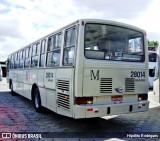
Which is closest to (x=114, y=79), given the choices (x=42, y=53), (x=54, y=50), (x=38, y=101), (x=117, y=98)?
(x=117, y=98)

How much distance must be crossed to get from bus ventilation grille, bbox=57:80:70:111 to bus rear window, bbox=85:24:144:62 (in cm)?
101

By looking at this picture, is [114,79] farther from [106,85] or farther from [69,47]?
[69,47]

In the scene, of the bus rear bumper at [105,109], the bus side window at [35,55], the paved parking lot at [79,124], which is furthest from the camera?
the bus side window at [35,55]

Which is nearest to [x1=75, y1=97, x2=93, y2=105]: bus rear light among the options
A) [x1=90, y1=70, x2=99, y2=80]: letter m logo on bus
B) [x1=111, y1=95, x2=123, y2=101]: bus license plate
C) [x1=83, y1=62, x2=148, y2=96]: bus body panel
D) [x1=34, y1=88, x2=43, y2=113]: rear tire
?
[x1=83, y1=62, x2=148, y2=96]: bus body panel

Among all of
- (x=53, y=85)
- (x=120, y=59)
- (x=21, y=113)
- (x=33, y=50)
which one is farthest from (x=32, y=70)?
(x=120, y=59)

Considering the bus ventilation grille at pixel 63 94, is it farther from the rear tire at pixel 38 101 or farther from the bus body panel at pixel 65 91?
the rear tire at pixel 38 101

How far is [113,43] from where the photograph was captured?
21.7 feet

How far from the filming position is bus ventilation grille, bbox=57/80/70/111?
6.22 meters

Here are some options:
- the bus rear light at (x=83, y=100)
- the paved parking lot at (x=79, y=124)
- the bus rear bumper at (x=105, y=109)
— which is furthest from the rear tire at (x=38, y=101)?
the bus rear bumper at (x=105, y=109)

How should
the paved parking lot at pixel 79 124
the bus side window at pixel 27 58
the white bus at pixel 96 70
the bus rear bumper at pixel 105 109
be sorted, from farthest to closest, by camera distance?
the bus side window at pixel 27 58 → the paved parking lot at pixel 79 124 → the white bus at pixel 96 70 → the bus rear bumper at pixel 105 109

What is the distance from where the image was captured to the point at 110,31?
21.6ft

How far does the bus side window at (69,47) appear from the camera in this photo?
245 inches

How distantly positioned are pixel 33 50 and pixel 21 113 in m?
2.69

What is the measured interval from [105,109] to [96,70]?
1.02 m
